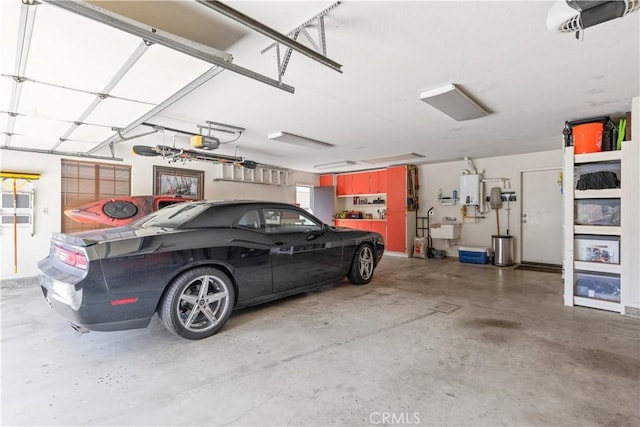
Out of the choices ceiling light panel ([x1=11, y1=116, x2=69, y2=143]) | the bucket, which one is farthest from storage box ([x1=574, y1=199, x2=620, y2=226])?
ceiling light panel ([x1=11, y1=116, x2=69, y2=143])

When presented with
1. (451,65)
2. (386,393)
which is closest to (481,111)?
(451,65)

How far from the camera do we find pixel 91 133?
3633mm

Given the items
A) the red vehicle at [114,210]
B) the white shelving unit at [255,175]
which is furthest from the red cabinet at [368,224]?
the red vehicle at [114,210]

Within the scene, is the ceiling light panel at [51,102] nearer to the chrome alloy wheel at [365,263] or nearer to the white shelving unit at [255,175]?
the chrome alloy wheel at [365,263]

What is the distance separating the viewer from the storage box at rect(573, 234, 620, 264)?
11.2 feet

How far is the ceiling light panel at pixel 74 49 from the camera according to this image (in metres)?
1.55

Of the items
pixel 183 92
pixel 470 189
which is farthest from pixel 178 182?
pixel 470 189

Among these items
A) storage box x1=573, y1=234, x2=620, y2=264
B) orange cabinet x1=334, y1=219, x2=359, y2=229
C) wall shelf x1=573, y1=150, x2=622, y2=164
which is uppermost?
wall shelf x1=573, y1=150, x2=622, y2=164

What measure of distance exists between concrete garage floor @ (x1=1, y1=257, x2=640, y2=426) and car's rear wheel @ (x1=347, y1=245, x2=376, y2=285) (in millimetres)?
954

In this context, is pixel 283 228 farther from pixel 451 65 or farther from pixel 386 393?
pixel 451 65

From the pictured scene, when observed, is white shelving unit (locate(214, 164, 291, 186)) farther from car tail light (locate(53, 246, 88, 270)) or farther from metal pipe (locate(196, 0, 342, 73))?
metal pipe (locate(196, 0, 342, 73))

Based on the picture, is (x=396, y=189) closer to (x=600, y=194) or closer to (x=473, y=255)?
(x=473, y=255)

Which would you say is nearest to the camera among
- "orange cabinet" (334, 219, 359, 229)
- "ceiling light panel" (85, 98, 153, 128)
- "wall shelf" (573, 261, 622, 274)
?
"ceiling light panel" (85, 98, 153, 128)

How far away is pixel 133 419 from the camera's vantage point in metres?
1.56
